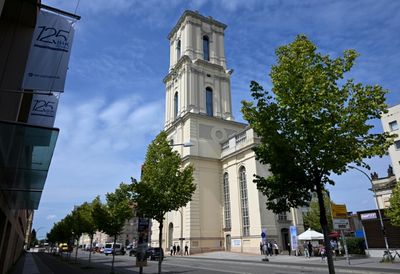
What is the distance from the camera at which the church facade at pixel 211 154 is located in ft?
135

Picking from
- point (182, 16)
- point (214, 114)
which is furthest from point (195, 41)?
point (214, 114)

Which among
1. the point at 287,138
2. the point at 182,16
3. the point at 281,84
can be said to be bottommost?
the point at 287,138

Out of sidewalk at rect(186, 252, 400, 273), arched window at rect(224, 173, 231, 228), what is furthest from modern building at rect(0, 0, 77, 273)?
arched window at rect(224, 173, 231, 228)

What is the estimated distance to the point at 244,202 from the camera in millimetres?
43594

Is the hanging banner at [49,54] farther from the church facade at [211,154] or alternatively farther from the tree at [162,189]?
the church facade at [211,154]

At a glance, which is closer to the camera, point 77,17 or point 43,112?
point 77,17

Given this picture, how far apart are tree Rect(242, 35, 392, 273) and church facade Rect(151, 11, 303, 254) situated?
87.5 feet

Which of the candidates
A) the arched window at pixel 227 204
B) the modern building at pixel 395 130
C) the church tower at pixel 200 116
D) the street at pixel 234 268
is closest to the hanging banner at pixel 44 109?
the street at pixel 234 268

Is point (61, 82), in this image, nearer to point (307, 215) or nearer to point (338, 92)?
point (338, 92)

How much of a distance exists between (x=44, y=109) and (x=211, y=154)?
1613 inches

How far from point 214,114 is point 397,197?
34.9m

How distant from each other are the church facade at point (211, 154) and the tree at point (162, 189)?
18.6 meters

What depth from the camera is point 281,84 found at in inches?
396

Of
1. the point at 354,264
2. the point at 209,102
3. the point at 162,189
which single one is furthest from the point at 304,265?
the point at 209,102
